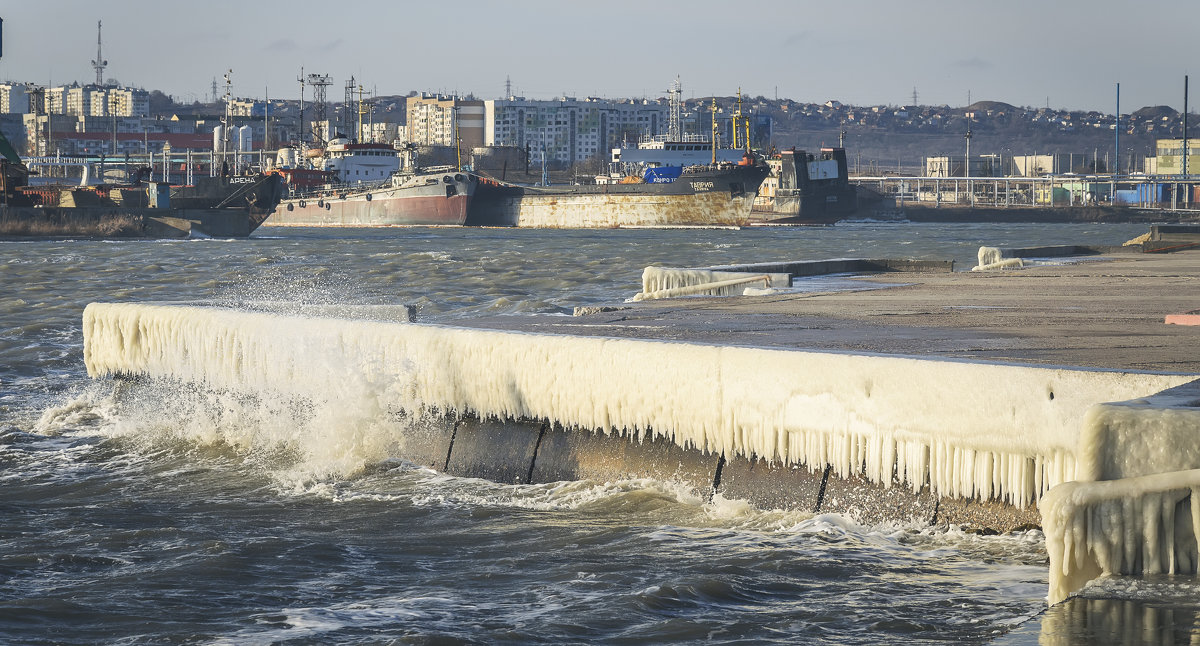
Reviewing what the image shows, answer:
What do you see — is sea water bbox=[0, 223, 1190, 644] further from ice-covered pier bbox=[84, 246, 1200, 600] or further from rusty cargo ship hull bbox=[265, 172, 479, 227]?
rusty cargo ship hull bbox=[265, 172, 479, 227]

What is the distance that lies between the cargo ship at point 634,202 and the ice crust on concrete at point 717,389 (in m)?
68.4

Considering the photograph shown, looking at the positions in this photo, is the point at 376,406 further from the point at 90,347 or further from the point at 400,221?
the point at 400,221

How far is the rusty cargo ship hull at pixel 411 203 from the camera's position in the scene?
253ft

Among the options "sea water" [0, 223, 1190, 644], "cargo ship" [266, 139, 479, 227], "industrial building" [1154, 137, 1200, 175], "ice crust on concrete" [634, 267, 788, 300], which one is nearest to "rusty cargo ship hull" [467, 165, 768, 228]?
"cargo ship" [266, 139, 479, 227]

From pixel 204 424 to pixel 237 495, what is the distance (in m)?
1.52

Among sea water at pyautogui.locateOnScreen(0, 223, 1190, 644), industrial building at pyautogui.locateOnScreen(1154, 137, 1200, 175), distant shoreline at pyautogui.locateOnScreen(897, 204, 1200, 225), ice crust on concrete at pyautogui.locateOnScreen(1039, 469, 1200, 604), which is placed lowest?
sea water at pyautogui.locateOnScreen(0, 223, 1190, 644)

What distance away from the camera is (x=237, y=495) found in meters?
5.83

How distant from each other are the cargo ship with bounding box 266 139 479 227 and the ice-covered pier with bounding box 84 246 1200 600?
68.8 meters

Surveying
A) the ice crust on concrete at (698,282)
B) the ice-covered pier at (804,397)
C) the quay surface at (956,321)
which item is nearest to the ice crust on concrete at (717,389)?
the ice-covered pier at (804,397)

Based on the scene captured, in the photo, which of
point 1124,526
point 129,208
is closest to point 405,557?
point 1124,526

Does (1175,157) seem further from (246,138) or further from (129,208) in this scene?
(129,208)

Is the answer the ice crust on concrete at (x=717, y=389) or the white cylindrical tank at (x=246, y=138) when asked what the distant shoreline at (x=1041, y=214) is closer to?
the white cylindrical tank at (x=246, y=138)

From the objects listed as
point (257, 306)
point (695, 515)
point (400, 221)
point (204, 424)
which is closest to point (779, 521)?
point (695, 515)

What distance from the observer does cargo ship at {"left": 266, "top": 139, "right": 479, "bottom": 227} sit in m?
77.1
